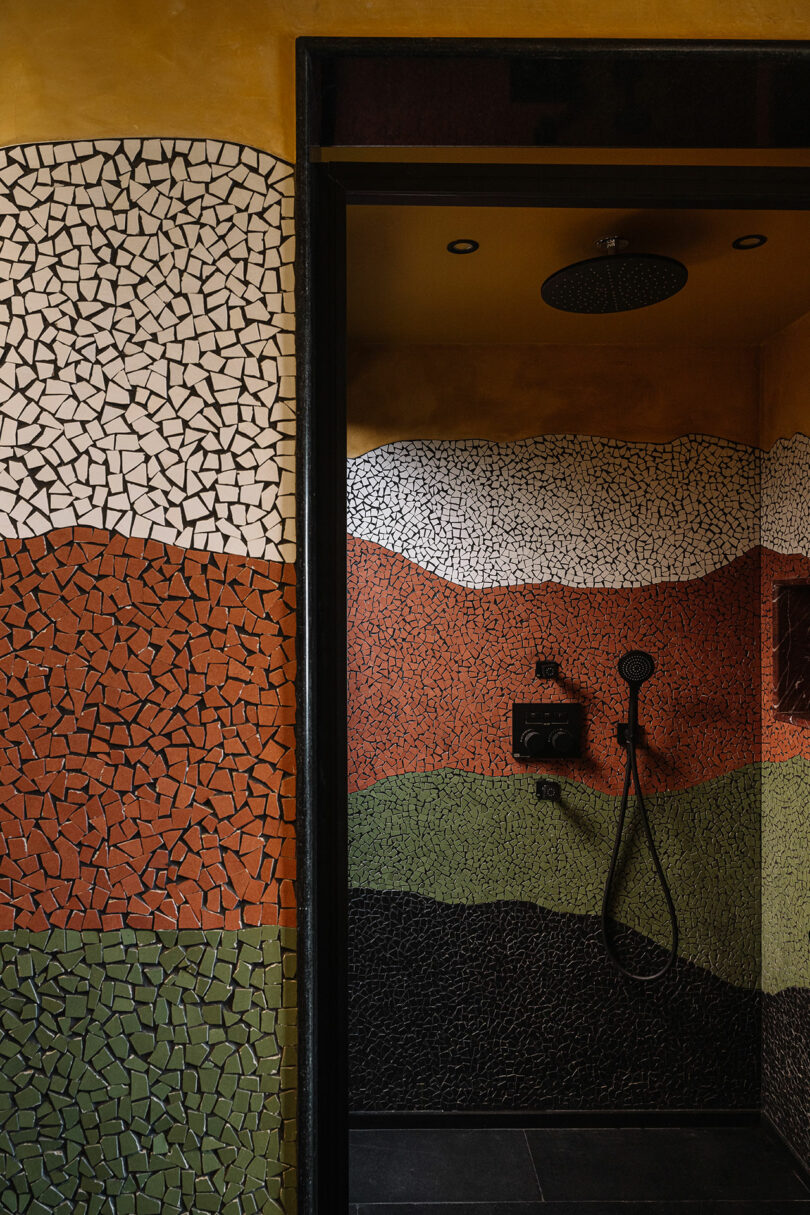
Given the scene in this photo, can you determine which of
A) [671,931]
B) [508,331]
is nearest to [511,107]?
[508,331]

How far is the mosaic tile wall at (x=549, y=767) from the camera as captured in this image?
1.89 meters

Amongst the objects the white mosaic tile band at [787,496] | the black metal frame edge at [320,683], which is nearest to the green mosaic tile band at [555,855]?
the white mosaic tile band at [787,496]

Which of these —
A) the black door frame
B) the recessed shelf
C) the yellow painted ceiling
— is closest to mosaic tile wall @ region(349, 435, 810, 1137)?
the recessed shelf

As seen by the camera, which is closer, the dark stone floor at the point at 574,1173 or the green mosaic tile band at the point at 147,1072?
the green mosaic tile band at the point at 147,1072

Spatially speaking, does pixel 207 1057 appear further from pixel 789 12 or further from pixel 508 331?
pixel 508 331

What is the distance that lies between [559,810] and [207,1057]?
4.33 feet

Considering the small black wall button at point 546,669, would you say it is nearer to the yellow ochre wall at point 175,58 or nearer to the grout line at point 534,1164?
the grout line at point 534,1164

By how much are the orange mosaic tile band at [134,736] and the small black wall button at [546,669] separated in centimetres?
125

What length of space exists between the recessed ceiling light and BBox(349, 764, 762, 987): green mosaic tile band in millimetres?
1280

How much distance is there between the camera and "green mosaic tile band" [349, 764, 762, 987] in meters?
1.90

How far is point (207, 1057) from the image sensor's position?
0.74 m

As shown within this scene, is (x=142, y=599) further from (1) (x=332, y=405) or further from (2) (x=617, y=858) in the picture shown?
(2) (x=617, y=858)

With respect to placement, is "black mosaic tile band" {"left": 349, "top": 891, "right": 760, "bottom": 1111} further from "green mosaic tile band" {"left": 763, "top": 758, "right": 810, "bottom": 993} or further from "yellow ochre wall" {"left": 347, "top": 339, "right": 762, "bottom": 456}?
"yellow ochre wall" {"left": 347, "top": 339, "right": 762, "bottom": 456}

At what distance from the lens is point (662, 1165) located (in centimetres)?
174
